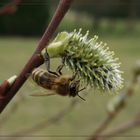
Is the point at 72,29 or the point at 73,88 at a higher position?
the point at 73,88

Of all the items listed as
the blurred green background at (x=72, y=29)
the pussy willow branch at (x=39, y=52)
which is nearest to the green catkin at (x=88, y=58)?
the pussy willow branch at (x=39, y=52)

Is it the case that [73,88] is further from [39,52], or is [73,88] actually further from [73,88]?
[39,52]

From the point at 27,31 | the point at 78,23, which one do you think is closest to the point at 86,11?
the point at 78,23

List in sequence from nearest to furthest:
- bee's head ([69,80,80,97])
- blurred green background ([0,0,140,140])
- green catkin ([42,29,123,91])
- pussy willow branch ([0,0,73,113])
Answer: pussy willow branch ([0,0,73,113]), green catkin ([42,29,123,91]), bee's head ([69,80,80,97]), blurred green background ([0,0,140,140])

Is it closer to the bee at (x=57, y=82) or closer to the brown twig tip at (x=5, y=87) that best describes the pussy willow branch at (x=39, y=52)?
the brown twig tip at (x=5, y=87)

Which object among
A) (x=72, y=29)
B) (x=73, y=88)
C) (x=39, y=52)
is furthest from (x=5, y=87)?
(x=72, y=29)

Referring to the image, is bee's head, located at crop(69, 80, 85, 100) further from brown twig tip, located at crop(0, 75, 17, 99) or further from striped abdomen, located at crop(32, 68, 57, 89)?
brown twig tip, located at crop(0, 75, 17, 99)

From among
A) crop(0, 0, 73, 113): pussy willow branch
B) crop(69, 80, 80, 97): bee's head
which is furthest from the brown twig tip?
crop(69, 80, 80, 97): bee's head

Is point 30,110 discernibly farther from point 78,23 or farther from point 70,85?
point 78,23
